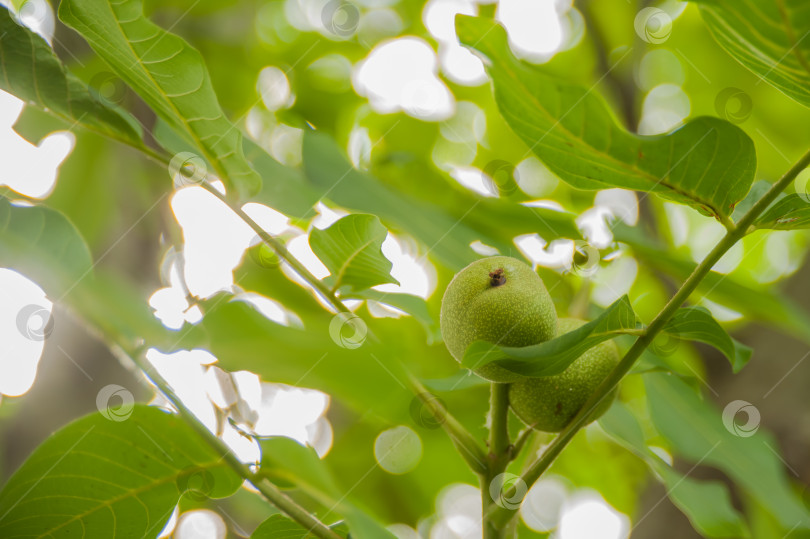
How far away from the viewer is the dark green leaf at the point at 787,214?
607mm

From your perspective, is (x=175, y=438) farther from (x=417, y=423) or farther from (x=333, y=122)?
(x=333, y=122)

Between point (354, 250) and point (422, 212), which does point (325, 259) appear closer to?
point (354, 250)

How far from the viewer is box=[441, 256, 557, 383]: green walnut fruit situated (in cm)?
70

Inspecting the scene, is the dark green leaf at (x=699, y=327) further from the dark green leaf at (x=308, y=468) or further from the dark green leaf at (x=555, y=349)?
the dark green leaf at (x=308, y=468)

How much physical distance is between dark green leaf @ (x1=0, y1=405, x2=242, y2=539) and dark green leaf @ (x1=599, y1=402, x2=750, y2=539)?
494 millimetres

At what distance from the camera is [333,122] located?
1.85 metres

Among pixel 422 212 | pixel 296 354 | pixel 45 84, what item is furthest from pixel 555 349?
pixel 45 84

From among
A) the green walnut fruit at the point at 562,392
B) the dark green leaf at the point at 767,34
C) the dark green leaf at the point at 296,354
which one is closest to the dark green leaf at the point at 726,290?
the green walnut fruit at the point at 562,392

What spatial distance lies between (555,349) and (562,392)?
14 centimetres

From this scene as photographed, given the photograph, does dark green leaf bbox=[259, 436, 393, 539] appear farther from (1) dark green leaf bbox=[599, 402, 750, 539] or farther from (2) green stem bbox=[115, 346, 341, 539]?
(1) dark green leaf bbox=[599, 402, 750, 539]

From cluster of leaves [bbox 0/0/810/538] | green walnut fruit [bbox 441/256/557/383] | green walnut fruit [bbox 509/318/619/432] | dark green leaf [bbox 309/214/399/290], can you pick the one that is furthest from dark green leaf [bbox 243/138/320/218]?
green walnut fruit [bbox 509/318/619/432]

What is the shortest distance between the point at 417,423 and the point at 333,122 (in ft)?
3.96

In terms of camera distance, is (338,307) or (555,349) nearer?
(555,349)

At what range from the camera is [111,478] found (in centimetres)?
70
